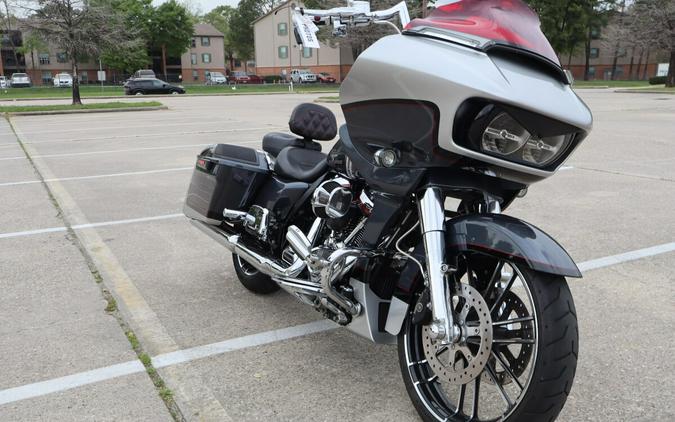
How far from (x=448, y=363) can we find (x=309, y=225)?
1373 mm

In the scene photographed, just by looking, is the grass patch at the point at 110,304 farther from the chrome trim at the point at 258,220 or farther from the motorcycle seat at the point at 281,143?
the motorcycle seat at the point at 281,143

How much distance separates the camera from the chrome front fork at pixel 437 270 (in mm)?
2270

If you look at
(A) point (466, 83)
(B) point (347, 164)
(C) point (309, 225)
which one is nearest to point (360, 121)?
(B) point (347, 164)

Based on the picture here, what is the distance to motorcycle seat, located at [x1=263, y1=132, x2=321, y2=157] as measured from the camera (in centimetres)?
379

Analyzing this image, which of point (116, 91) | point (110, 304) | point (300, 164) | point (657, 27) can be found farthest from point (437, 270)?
point (116, 91)

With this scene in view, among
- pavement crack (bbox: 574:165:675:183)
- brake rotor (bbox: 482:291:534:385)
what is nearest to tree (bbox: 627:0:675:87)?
pavement crack (bbox: 574:165:675:183)

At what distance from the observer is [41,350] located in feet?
11.1

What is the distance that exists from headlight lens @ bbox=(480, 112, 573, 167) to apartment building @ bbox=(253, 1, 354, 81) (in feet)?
207

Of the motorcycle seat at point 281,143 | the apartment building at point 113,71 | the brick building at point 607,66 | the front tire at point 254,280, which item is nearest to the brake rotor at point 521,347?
the motorcycle seat at point 281,143

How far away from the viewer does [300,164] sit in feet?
11.7

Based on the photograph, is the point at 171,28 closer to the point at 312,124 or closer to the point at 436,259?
the point at 312,124

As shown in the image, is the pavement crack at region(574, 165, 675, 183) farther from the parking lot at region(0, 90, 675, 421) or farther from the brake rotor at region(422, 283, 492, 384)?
the brake rotor at region(422, 283, 492, 384)

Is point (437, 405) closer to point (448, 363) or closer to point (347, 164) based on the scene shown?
point (448, 363)

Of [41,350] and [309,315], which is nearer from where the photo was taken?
[41,350]
